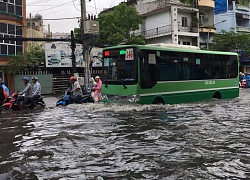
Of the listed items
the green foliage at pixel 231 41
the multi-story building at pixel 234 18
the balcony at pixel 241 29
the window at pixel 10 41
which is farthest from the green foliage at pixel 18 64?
the balcony at pixel 241 29

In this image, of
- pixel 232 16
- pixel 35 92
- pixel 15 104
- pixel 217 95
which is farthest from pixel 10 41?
pixel 232 16

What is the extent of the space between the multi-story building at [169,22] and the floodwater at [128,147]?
24.8 metres

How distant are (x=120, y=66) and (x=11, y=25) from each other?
680 inches

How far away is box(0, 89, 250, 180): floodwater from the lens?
4379 mm

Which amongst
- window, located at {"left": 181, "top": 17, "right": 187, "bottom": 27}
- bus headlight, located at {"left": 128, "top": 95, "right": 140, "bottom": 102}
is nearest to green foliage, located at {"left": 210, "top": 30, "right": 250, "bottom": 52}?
window, located at {"left": 181, "top": 17, "right": 187, "bottom": 27}

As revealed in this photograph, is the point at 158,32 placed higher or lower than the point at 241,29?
lower

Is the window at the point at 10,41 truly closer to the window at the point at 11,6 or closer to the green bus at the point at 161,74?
the window at the point at 11,6

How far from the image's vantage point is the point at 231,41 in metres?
36.7

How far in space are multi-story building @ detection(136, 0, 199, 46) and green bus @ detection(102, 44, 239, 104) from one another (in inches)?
739

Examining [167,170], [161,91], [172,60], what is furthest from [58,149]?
[172,60]

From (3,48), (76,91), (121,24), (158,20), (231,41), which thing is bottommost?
(76,91)

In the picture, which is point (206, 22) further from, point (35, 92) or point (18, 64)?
point (35, 92)

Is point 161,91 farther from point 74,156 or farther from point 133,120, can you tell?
point 74,156

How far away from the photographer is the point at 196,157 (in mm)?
5043
